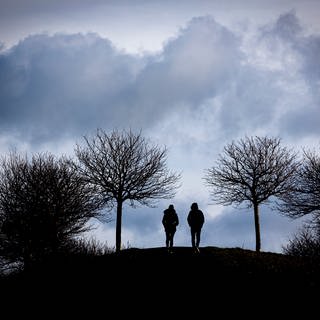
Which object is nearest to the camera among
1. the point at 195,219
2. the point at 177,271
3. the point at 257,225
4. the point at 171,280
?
the point at 171,280

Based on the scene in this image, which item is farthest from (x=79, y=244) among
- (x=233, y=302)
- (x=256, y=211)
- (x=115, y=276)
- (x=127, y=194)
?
(x=233, y=302)

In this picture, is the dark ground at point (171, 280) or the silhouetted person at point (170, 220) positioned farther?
the silhouetted person at point (170, 220)

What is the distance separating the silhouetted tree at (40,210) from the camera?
26.2m

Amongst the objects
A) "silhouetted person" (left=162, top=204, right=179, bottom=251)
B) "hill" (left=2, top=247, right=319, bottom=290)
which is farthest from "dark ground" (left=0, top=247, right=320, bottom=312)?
"silhouetted person" (left=162, top=204, right=179, bottom=251)

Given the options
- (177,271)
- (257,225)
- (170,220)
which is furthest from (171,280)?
(257,225)

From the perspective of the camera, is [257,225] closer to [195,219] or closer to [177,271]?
[195,219]

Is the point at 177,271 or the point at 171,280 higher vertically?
the point at 177,271

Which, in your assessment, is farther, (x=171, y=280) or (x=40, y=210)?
(x=40, y=210)

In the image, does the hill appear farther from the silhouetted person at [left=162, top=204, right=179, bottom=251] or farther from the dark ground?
the silhouetted person at [left=162, top=204, right=179, bottom=251]

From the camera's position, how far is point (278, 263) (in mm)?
16062

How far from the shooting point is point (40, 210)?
1041 inches

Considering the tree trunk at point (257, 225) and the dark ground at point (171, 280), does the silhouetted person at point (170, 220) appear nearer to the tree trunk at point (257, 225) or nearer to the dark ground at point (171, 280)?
the dark ground at point (171, 280)

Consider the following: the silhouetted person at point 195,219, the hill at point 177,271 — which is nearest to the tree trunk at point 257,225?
the hill at point 177,271

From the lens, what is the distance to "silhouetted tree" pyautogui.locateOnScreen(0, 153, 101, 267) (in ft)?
86.1
